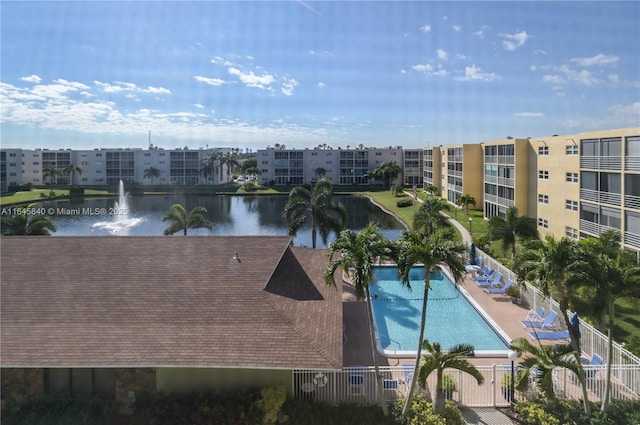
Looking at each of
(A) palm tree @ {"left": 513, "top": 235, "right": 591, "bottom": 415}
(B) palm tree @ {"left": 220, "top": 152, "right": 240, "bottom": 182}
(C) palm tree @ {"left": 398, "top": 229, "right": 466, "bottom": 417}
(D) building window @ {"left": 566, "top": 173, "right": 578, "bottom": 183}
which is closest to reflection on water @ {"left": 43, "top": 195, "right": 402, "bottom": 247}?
(D) building window @ {"left": 566, "top": 173, "right": 578, "bottom": 183}

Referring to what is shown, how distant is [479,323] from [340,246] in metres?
11.8

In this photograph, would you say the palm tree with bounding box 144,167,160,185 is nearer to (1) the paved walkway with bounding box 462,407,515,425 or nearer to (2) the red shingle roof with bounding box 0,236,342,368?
(2) the red shingle roof with bounding box 0,236,342,368

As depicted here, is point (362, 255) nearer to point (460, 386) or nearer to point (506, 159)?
point (460, 386)

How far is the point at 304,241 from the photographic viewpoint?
40656mm

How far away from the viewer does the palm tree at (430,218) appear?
103 feet

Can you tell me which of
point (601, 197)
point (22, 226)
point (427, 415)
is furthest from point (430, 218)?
point (22, 226)

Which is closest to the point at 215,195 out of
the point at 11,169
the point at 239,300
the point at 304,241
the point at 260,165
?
the point at 260,165

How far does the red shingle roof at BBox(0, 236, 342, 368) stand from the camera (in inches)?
450

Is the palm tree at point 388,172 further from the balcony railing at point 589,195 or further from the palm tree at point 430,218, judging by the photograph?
the balcony railing at point 589,195

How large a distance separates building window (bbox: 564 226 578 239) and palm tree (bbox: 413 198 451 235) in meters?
8.92

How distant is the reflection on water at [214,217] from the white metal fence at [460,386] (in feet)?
88.5

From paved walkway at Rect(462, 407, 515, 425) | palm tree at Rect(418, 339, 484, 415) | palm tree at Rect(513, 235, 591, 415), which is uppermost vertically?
→ palm tree at Rect(513, 235, 591, 415)

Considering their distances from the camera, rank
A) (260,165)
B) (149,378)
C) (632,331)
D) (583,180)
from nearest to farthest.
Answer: (149,378)
(632,331)
(583,180)
(260,165)

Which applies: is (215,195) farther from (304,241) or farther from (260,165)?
(304,241)
